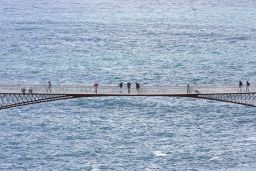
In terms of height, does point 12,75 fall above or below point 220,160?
above

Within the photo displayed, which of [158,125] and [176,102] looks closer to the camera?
[158,125]

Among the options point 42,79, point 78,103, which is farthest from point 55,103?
point 42,79

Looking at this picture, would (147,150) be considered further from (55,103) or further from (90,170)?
(55,103)

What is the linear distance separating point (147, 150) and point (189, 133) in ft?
42.0

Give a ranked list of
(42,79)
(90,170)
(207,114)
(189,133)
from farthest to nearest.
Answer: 1. (42,79)
2. (207,114)
3. (189,133)
4. (90,170)

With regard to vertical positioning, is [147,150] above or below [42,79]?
below

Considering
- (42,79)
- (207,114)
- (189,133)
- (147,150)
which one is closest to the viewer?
(147,150)

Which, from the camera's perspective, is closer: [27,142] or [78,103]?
[27,142]

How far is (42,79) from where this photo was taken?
18800 centimetres

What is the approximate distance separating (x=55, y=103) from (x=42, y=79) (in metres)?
17.7

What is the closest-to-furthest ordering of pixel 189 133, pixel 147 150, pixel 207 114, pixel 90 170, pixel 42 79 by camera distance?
pixel 90 170 → pixel 147 150 → pixel 189 133 → pixel 207 114 → pixel 42 79

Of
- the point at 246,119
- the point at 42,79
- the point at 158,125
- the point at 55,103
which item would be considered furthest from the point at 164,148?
the point at 42,79

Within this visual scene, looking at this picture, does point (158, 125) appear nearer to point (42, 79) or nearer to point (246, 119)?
point (246, 119)

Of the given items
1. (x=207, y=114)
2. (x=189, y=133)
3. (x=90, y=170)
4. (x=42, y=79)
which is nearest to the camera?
(x=90, y=170)
